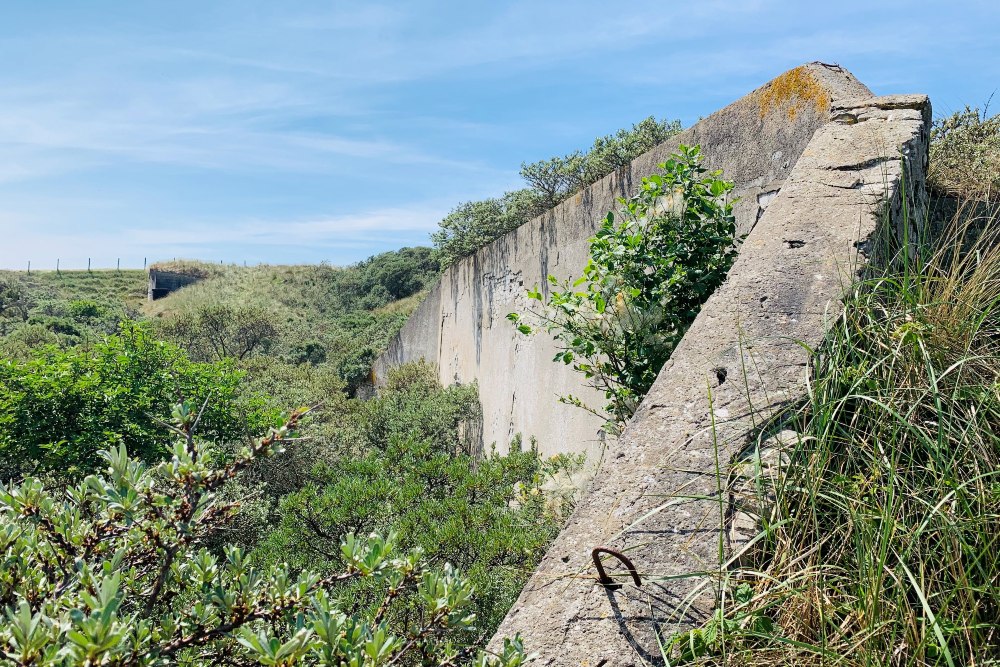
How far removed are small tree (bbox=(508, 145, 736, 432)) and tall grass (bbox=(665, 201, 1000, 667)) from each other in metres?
1.42

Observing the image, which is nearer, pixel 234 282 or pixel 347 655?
pixel 347 655

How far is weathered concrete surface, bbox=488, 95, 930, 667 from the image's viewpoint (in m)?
1.61

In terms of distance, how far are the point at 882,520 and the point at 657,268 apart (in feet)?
6.51

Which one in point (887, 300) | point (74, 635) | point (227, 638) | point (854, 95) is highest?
point (854, 95)

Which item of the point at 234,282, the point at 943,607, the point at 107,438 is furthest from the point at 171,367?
the point at 234,282

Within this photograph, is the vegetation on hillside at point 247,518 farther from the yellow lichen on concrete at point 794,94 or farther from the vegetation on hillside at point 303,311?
the vegetation on hillside at point 303,311

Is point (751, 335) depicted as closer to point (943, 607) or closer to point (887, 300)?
point (887, 300)

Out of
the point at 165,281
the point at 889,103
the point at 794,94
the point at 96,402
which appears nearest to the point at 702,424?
the point at 889,103

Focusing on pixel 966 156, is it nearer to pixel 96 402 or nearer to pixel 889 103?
pixel 889 103

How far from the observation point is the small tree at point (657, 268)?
3.36 metres

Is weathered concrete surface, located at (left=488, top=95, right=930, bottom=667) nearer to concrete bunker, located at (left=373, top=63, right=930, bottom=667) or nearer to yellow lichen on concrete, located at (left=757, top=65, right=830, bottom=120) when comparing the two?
concrete bunker, located at (left=373, top=63, right=930, bottom=667)

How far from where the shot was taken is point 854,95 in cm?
373

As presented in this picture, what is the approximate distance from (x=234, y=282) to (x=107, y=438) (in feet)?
101

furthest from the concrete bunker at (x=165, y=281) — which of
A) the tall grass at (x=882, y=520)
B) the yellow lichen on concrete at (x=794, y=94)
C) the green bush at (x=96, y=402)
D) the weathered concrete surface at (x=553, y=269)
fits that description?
the tall grass at (x=882, y=520)
